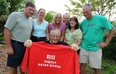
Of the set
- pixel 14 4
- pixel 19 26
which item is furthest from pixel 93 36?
pixel 14 4

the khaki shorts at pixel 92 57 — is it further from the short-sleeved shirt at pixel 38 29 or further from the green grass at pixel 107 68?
the green grass at pixel 107 68

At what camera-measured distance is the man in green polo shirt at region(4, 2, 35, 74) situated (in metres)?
5.20

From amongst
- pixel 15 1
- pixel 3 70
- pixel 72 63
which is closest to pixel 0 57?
pixel 3 70

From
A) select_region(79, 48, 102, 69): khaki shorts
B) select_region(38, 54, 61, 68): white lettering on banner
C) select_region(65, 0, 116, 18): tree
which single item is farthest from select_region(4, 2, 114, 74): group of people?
select_region(65, 0, 116, 18): tree

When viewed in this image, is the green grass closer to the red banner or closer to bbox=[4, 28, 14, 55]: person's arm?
the red banner

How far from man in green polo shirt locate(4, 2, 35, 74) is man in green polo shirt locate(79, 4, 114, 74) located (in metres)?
1.31

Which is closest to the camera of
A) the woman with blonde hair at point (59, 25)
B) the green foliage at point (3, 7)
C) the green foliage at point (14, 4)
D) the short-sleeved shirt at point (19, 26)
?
the short-sleeved shirt at point (19, 26)

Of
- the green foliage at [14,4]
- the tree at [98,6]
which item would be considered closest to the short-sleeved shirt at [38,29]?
the tree at [98,6]

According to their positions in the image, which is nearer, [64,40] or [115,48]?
[64,40]

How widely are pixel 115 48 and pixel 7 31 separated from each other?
6.50m

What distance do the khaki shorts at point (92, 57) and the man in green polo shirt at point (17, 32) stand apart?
1.42 metres

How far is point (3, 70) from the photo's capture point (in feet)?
25.9

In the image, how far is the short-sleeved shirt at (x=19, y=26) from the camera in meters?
5.18

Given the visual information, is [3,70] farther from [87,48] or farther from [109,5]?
[109,5]
